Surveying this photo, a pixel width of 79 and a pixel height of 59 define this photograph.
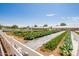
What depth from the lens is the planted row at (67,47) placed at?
5.32 ft

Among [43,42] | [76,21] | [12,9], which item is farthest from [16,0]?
[76,21]

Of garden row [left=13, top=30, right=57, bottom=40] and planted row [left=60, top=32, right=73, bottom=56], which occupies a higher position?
garden row [left=13, top=30, right=57, bottom=40]

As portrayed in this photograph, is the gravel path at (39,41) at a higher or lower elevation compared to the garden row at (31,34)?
lower

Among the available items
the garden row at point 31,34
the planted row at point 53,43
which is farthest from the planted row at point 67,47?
the garden row at point 31,34

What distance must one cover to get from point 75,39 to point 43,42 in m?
0.30

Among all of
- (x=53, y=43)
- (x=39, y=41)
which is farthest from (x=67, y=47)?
(x=39, y=41)

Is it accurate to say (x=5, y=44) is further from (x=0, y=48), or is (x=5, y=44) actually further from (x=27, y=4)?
(x=27, y=4)

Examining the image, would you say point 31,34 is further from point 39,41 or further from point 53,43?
point 53,43

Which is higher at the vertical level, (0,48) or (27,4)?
(27,4)

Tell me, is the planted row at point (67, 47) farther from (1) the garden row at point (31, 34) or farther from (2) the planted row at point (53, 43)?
(1) the garden row at point (31, 34)

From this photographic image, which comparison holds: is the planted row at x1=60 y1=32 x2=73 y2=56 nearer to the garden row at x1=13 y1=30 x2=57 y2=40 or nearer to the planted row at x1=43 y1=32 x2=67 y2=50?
the planted row at x1=43 y1=32 x2=67 y2=50

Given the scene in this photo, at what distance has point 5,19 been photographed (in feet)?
5.47

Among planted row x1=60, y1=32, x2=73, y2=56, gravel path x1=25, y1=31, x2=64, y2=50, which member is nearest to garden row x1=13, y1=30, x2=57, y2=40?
gravel path x1=25, y1=31, x2=64, y2=50

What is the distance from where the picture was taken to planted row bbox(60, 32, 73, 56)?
5.32 ft
